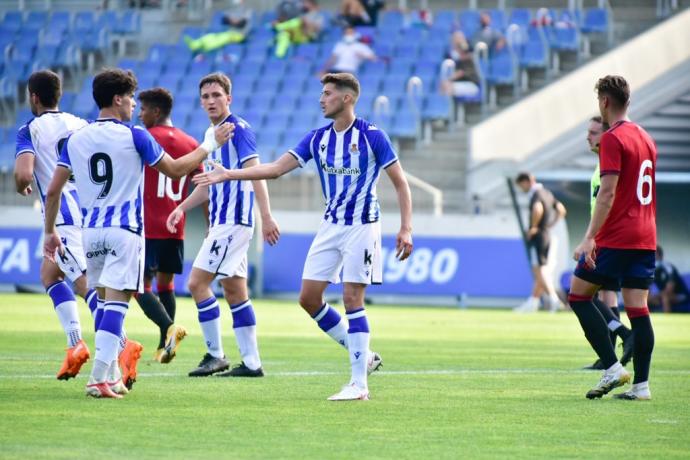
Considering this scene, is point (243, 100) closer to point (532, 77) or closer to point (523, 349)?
point (532, 77)

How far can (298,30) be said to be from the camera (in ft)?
106

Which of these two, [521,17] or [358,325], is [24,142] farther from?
[521,17]

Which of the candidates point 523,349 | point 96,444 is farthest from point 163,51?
point 96,444

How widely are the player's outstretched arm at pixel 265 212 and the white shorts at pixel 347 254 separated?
49 centimetres

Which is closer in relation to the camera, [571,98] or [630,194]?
[630,194]

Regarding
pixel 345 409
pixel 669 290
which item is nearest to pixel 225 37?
pixel 669 290

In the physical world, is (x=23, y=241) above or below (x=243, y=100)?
below

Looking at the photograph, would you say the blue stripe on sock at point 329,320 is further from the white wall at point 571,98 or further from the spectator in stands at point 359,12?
the spectator in stands at point 359,12

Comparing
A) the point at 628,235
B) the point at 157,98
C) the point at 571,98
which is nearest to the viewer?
the point at 628,235

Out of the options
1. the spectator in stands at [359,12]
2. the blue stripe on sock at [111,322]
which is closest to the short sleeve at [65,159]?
the blue stripe on sock at [111,322]

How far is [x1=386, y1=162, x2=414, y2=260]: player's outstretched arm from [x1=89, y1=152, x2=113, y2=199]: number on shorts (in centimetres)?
182

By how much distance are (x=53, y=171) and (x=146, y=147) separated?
163cm

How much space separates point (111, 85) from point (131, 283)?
4.14ft

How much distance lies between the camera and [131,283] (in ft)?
29.9
